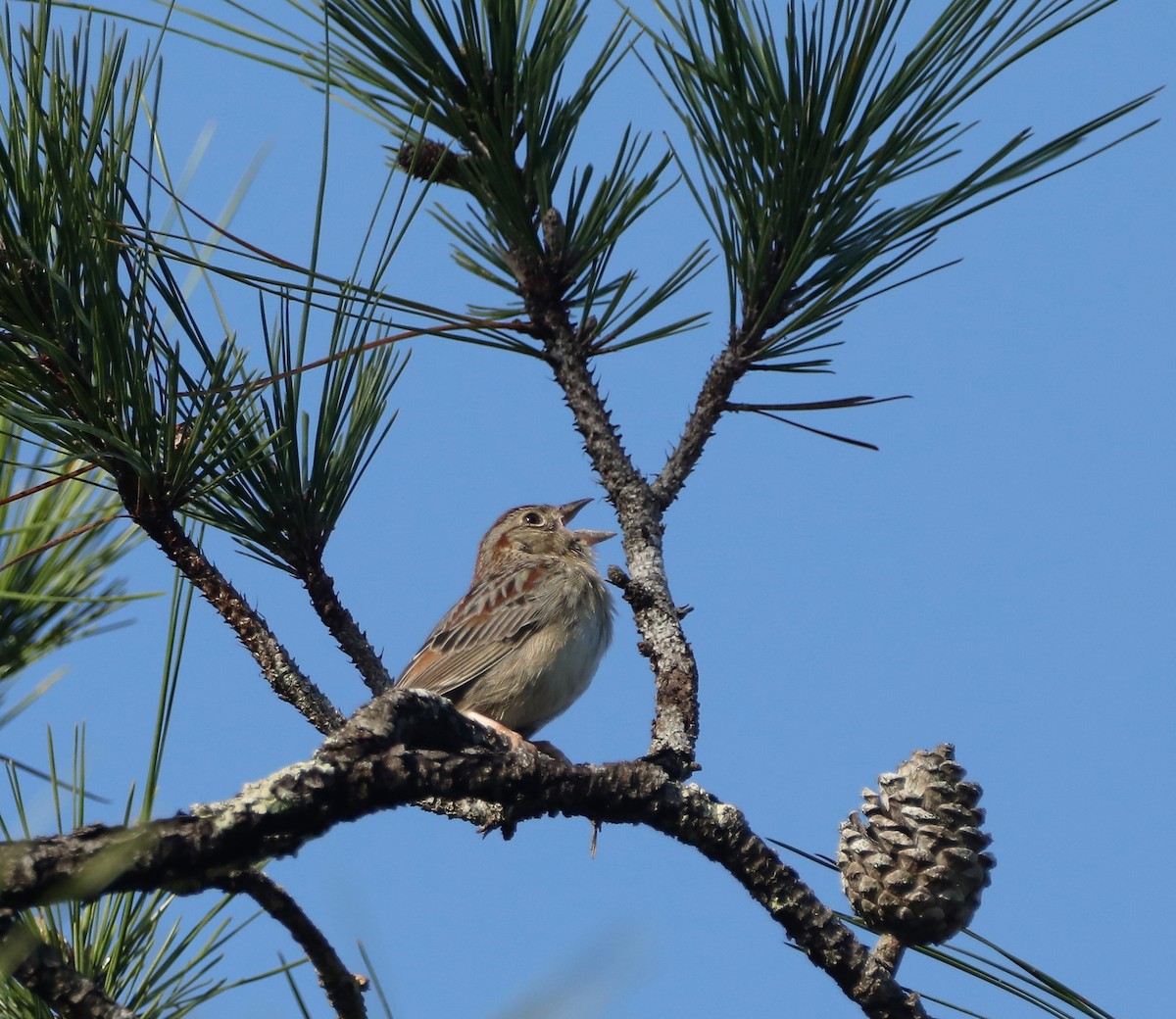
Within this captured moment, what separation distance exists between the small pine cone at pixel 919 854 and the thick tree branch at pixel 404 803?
0.51 ft

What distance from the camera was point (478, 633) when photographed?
6.32 metres

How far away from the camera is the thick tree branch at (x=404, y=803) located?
159 centimetres

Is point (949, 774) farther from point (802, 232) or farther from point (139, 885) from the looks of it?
point (139, 885)

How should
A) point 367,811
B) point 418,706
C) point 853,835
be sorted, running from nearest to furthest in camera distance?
point 367,811
point 418,706
point 853,835

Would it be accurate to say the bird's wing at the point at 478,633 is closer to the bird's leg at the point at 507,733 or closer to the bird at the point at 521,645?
the bird at the point at 521,645

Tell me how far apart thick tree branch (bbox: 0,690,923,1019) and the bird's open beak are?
4782mm

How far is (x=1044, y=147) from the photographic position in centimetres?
307

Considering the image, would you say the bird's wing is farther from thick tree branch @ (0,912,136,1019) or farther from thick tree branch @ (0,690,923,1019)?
thick tree branch @ (0,912,136,1019)

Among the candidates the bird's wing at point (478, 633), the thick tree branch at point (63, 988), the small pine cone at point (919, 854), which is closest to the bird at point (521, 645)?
the bird's wing at point (478, 633)

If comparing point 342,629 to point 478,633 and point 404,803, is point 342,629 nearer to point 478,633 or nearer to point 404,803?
point 404,803

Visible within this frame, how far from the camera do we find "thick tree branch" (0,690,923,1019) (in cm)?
159

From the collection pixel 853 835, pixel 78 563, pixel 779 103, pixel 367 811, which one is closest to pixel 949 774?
pixel 853 835

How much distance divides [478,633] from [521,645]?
270 mm

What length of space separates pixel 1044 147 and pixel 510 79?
4.15 ft
